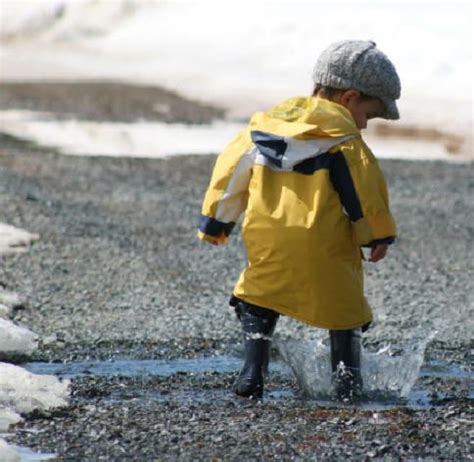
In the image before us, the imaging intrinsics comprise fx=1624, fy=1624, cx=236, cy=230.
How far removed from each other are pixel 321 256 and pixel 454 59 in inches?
723

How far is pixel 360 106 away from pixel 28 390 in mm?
1803

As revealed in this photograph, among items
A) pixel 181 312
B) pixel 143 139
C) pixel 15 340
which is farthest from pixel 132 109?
pixel 15 340

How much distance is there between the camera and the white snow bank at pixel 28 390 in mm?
6297

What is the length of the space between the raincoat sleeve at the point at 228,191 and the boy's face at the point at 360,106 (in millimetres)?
454

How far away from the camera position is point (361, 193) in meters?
6.44

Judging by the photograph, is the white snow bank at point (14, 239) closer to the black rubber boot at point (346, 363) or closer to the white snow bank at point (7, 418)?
the black rubber boot at point (346, 363)

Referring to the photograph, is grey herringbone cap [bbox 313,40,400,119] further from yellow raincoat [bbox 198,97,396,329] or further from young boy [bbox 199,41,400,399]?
yellow raincoat [bbox 198,97,396,329]

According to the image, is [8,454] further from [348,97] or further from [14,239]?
[14,239]

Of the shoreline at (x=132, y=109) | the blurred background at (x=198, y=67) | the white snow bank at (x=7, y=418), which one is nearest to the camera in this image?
the white snow bank at (x=7, y=418)

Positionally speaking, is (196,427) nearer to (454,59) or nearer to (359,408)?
(359,408)

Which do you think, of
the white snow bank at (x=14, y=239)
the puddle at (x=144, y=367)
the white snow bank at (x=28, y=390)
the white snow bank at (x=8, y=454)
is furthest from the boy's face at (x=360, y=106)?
the white snow bank at (x=14, y=239)

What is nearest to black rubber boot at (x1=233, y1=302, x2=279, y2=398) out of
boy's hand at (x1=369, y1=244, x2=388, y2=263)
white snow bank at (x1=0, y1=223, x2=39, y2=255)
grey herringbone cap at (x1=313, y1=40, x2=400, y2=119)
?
boy's hand at (x1=369, y1=244, x2=388, y2=263)

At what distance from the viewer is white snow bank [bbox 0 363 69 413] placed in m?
6.30

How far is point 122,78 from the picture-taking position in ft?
88.2
